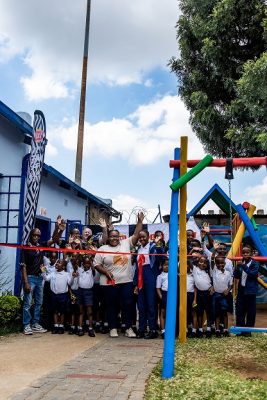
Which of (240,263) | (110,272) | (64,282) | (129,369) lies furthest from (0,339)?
(240,263)

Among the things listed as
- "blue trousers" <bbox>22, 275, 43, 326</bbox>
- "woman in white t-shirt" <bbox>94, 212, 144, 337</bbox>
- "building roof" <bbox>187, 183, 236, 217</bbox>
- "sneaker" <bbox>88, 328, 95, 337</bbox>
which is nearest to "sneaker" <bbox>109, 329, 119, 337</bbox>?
"woman in white t-shirt" <bbox>94, 212, 144, 337</bbox>

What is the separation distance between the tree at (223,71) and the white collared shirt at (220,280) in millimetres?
5642

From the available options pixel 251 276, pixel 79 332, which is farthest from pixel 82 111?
pixel 251 276

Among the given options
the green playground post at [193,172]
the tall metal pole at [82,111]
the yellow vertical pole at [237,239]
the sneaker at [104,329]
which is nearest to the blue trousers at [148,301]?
the sneaker at [104,329]

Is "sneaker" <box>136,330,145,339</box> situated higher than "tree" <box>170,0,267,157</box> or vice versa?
"tree" <box>170,0,267,157</box>

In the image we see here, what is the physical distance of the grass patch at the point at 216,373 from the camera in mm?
4184

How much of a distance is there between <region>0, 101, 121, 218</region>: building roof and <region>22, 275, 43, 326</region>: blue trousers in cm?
341

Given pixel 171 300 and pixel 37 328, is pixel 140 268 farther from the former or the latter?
pixel 171 300

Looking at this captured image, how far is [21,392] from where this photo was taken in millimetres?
4191

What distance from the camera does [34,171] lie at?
903 centimetres

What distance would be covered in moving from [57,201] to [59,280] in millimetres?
6067

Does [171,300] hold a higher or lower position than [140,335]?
higher

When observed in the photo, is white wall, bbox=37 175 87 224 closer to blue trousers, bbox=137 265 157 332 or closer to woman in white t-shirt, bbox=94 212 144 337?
woman in white t-shirt, bbox=94 212 144 337

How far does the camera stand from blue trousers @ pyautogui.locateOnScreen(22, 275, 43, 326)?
7647mm
